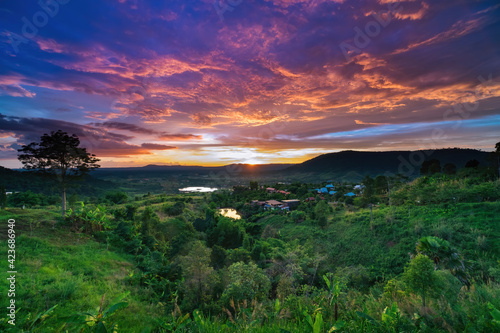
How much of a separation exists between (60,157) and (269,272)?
16.1 m

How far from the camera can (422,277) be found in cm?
415

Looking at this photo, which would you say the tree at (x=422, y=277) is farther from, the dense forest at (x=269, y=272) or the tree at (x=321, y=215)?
the tree at (x=321, y=215)

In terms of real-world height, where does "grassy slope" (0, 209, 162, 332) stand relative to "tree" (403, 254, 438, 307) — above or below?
below

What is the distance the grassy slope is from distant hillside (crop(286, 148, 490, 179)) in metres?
116

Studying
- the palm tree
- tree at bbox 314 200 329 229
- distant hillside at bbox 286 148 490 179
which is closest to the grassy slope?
the palm tree

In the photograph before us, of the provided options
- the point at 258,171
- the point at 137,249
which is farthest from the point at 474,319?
the point at 258,171

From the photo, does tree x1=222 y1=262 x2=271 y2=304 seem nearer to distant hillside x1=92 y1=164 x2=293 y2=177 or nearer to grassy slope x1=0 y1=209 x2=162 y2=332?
grassy slope x1=0 y1=209 x2=162 y2=332

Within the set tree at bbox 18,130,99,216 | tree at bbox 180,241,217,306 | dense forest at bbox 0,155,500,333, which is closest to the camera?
dense forest at bbox 0,155,500,333

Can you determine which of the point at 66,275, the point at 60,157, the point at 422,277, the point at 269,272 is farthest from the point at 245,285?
the point at 60,157

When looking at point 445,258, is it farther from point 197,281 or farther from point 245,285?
point 197,281

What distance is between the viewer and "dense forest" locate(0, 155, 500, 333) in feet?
7.96

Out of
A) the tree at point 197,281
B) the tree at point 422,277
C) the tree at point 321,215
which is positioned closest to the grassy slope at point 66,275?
the tree at point 197,281

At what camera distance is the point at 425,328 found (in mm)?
2059

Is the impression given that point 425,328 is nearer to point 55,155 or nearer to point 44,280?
point 44,280
